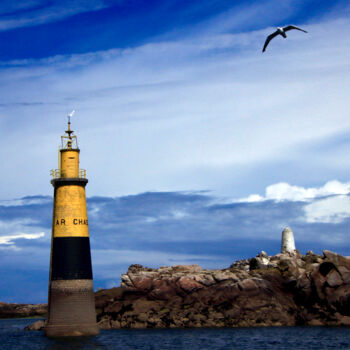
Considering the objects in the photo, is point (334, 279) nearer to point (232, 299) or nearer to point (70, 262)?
point (232, 299)

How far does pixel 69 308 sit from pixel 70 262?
3.46 meters

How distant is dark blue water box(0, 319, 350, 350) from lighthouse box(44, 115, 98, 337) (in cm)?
120

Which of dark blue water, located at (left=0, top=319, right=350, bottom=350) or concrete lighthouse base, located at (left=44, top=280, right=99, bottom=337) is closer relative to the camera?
dark blue water, located at (left=0, top=319, right=350, bottom=350)

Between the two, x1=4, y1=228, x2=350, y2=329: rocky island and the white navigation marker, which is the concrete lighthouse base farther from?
the white navigation marker

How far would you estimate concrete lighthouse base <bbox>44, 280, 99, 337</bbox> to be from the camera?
47625 millimetres

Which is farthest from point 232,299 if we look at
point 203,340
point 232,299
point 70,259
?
point 70,259

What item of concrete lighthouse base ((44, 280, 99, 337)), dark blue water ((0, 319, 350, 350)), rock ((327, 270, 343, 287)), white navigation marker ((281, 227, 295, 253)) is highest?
white navigation marker ((281, 227, 295, 253))

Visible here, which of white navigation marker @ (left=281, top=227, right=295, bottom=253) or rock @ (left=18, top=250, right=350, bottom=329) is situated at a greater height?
white navigation marker @ (left=281, top=227, right=295, bottom=253)

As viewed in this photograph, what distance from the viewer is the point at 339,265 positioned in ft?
214

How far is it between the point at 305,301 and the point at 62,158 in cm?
3114

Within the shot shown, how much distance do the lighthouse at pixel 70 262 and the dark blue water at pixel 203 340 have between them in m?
1.20

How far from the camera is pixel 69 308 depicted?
47719mm

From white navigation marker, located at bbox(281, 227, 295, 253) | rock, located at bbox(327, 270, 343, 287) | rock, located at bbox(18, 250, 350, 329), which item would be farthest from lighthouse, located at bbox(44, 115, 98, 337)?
white navigation marker, located at bbox(281, 227, 295, 253)

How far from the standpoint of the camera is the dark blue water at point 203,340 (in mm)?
46281
